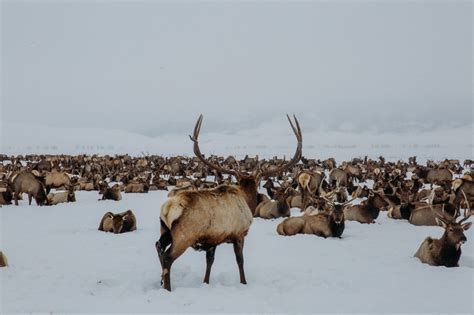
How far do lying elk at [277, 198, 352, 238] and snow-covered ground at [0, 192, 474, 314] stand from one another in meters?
0.29

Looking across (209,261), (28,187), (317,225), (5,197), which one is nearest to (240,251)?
(209,261)

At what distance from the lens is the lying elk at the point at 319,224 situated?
32.9 feet

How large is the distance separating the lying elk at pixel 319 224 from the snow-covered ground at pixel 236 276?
29cm

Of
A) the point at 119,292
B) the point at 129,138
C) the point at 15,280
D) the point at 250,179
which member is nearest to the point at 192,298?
the point at 119,292

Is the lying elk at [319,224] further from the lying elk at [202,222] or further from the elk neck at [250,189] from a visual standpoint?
the lying elk at [202,222]

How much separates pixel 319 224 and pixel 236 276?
3.87 metres

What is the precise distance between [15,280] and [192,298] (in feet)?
8.52

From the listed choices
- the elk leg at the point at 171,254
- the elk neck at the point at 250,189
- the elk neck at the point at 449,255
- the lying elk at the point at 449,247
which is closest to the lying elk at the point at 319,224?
the lying elk at the point at 449,247

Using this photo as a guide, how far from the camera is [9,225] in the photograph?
35.6 ft

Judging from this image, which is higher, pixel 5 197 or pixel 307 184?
pixel 307 184

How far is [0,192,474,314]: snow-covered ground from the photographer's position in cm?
560

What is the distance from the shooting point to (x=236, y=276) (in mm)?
6828

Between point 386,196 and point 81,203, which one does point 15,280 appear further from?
point 386,196

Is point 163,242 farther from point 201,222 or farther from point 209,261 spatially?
point 209,261
